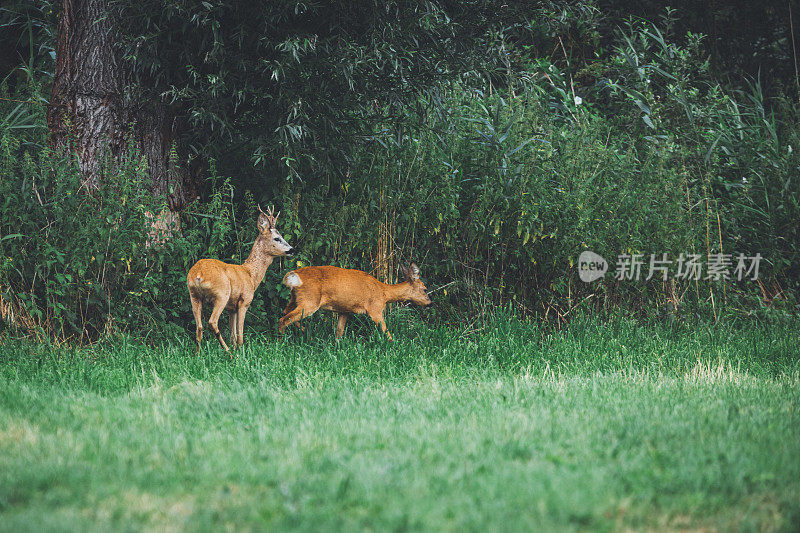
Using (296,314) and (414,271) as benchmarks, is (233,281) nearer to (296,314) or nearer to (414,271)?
(296,314)

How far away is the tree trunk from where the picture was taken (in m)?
6.34

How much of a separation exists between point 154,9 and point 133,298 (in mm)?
2245

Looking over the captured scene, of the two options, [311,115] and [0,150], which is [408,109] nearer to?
[311,115]

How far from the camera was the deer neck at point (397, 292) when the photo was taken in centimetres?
625

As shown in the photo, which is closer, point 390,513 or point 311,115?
point 390,513

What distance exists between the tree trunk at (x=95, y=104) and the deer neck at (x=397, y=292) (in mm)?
1988

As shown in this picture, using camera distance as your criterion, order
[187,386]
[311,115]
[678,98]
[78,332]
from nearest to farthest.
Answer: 1. [187,386]
2. [78,332]
3. [311,115]
4. [678,98]

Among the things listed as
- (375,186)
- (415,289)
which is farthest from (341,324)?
(375,186)

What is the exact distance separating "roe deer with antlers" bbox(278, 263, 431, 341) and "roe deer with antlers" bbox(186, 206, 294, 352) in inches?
8.8

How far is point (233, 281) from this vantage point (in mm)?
5520

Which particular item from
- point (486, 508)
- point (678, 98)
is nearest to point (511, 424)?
point (486, 508)

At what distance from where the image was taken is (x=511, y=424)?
4035 millimetres

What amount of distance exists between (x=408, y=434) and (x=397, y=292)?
Answer: 8.26ft
